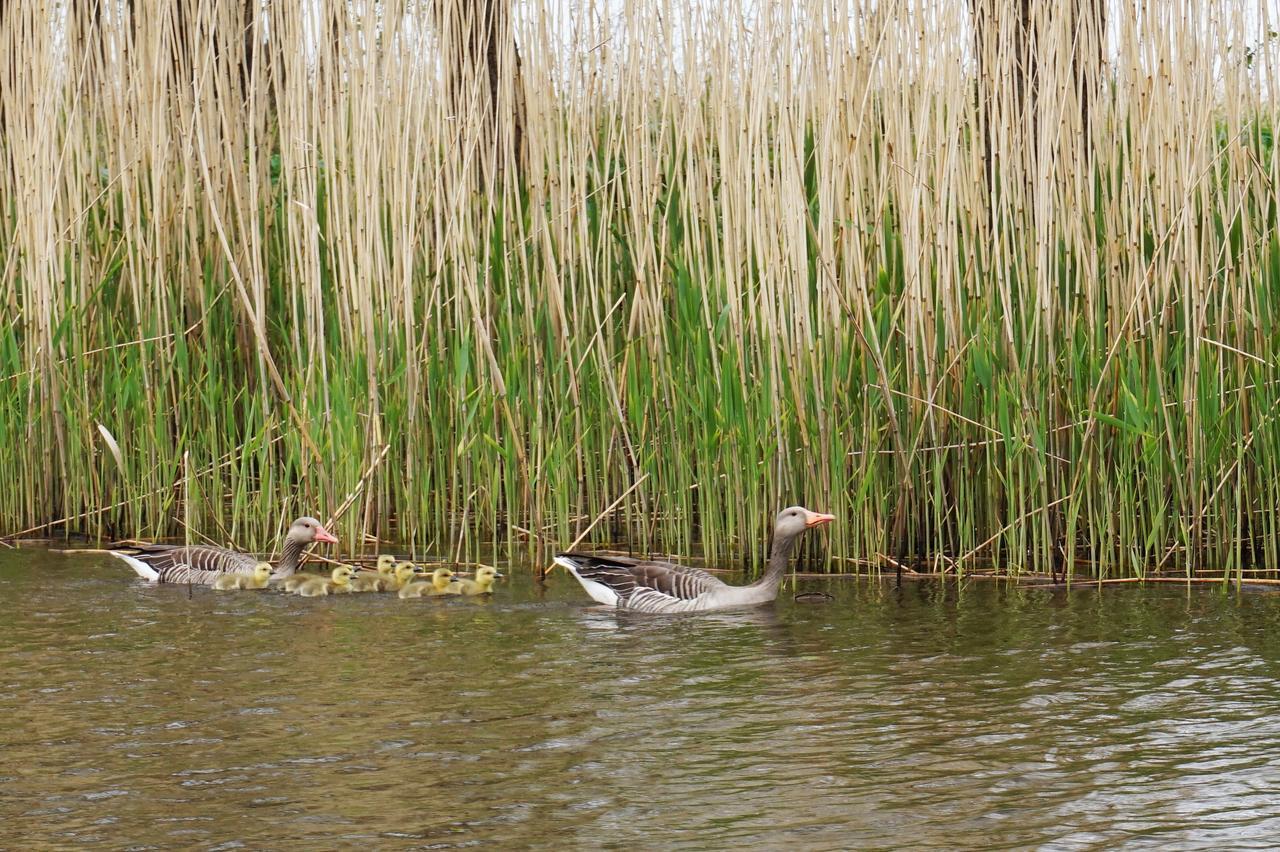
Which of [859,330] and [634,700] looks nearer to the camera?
[634,700]

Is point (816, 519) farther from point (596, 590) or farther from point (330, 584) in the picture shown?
point (330, 584)

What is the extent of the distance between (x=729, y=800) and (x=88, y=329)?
5645 mm

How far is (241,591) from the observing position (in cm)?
730

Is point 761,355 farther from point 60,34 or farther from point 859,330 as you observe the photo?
point 60,34

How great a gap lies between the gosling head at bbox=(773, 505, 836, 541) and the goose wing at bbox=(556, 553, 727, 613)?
31 cm

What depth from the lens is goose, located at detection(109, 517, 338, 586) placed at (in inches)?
287

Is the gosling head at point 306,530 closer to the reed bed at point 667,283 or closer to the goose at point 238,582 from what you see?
the goose at point 238,582

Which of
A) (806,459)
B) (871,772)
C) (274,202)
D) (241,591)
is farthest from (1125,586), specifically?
(274,202)

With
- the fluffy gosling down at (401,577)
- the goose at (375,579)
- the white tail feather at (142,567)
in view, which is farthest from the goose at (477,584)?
the white tail feather at (142,567)

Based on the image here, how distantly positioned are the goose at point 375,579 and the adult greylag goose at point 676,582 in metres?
0.72

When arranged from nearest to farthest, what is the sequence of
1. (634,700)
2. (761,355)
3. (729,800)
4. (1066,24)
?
(729,800)
(634,700)
(1066,24)
(761,355)

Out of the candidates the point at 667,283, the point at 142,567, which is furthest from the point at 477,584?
the point at 667,283

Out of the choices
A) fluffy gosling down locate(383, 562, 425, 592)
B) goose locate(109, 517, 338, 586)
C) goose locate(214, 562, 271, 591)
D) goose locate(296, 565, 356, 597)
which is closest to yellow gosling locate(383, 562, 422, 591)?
fluffy gosling down locate(383, 562, 425, 592)

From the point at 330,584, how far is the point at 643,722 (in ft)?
8.39
